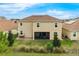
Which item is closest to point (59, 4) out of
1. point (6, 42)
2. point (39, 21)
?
point (39, 21)

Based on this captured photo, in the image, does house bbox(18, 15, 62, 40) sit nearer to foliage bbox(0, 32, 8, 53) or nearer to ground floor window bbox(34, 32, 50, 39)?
ground floor window bbox(34, 32, 50, 39)

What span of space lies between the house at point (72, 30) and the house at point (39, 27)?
5 cm

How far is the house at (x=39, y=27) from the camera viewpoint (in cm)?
301

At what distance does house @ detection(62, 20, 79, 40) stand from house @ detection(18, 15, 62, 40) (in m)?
0.05

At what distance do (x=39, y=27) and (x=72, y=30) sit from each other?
344 mm

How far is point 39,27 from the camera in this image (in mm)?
3020

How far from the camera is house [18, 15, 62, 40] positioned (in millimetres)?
3008

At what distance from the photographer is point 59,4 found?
2996 millimetres

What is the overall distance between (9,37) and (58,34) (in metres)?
0.51

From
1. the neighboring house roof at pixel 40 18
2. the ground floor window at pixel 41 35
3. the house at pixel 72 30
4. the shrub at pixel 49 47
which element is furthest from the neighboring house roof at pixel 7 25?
the house at pixel 72 30

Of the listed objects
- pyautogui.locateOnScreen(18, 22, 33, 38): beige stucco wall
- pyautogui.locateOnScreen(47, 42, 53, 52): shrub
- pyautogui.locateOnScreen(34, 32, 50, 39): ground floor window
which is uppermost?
pyautogui.locateOnScreen(18, 22, 33, 38): beige stucco wall

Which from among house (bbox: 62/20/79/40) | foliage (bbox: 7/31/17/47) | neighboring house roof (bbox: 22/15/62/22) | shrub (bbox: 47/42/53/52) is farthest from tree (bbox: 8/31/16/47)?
house (bbox: 62/20/79/40)

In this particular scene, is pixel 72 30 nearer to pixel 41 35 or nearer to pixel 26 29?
pixel 41 35

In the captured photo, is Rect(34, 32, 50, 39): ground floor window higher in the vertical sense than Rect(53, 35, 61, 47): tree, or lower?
higher
